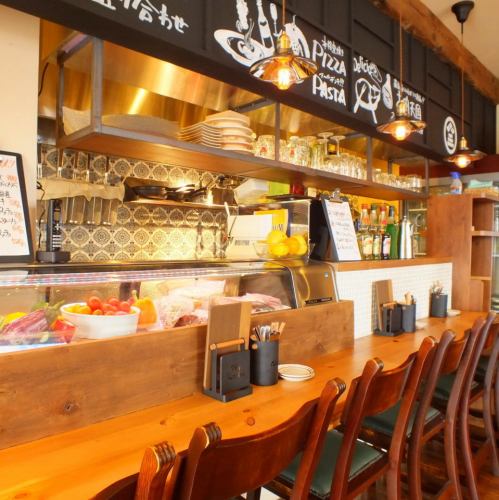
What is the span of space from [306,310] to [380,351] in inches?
22.2

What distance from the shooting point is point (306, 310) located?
193 centimetres

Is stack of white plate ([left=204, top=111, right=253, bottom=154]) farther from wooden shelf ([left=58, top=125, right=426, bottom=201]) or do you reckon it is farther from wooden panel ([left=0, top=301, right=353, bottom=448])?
wooden panel ([left=0, top=301, right=353, bottom=448])

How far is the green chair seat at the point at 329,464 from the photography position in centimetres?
142

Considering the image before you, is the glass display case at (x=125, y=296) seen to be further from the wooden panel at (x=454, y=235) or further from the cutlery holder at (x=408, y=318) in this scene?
the wooden panel at (x=454, y=235)

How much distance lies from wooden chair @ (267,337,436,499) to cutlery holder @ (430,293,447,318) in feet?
6.36

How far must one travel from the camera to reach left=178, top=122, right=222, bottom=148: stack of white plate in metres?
2.15

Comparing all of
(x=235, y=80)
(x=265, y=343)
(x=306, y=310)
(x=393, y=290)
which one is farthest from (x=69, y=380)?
(x=393, y=290)

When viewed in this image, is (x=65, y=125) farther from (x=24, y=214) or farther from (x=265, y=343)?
(x=265, y=343)

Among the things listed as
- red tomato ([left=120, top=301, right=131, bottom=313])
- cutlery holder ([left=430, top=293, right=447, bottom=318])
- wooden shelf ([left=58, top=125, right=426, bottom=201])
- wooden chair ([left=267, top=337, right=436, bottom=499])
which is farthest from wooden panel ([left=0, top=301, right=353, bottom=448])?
cutlery holder ([left=430, top=293, right=447, bottom=318])

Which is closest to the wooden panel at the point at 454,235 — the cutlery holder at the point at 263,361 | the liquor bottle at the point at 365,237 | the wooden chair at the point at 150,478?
the liquor bottle at the point at 365,237

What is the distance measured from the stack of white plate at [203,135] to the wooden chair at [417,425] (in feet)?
4.55

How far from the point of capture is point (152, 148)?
81.0 inches

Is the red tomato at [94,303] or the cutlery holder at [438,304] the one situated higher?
the red tomato at [94,303]

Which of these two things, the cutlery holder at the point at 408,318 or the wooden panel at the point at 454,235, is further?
the wooden panel at the point at 454,235
